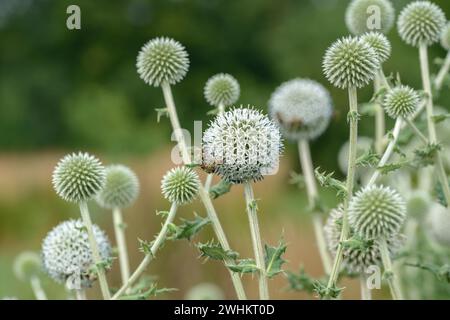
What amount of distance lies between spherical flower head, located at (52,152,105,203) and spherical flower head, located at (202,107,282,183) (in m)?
0.53

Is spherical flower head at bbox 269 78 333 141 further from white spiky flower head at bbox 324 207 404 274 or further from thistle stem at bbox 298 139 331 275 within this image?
white spiky flower head at bbox 324 207 404 274

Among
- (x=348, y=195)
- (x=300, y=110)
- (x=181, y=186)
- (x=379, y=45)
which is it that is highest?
(x=300, y=110)

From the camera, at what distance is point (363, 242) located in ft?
8.00

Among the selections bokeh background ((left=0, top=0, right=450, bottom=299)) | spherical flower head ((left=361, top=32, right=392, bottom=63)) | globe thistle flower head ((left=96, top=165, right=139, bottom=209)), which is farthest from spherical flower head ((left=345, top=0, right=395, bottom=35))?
bokeh background ((left=0, top=0, right=450, bottom=299))

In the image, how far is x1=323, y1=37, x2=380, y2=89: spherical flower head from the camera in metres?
2.74

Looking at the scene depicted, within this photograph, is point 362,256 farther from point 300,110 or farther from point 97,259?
point 300,110

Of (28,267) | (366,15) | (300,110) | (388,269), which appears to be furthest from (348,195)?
(28,267)

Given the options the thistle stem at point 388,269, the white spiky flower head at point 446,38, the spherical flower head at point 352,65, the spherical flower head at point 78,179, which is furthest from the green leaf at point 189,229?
the white spiky flower head at point 446,38

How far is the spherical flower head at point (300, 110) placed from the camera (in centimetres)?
406

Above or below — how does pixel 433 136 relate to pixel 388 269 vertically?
above

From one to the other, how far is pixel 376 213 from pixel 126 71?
23.5 metres

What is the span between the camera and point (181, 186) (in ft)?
9.05
